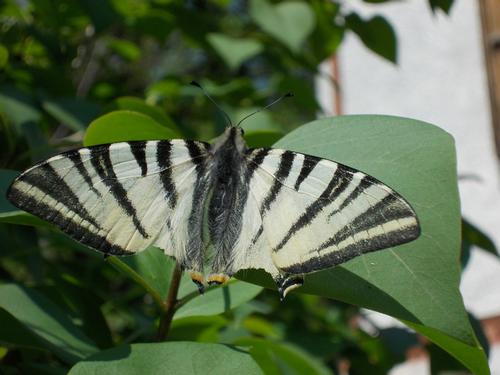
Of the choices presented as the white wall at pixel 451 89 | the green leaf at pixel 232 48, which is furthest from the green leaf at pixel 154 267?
the white wall at pixel 451 89

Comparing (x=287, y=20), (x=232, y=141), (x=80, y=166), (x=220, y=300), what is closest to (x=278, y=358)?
(x=220, y=300)

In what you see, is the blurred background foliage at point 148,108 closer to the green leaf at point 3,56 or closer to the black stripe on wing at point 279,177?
the green leaf at point 3,56

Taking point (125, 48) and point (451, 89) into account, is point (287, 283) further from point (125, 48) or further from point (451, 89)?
point (451, 89)

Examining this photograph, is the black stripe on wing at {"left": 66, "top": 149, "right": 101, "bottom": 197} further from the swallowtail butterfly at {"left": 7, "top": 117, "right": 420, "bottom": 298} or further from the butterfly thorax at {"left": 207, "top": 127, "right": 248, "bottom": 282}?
the butterfly thorax at {"left": 207, "top": 127, "right": 248, "bottom": 282}

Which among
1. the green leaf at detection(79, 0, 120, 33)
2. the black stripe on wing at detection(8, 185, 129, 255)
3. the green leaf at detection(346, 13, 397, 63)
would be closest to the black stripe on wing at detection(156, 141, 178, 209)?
the black stripe on wing at detection(8, 185, 129, 255)

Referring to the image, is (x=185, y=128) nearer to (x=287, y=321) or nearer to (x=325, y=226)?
(x=287, y=321)

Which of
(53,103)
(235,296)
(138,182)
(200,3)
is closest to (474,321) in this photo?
(235,296)
